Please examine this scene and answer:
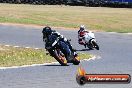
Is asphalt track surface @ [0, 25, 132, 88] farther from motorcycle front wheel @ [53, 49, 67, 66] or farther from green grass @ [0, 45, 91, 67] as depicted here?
green grass @ [0, 45, 91, 67]

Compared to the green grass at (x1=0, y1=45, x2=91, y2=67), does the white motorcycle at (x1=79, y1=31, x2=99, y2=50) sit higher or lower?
lower

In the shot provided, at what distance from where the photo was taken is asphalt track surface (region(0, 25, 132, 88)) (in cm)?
1305

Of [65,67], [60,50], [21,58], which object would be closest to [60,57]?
[60,50]

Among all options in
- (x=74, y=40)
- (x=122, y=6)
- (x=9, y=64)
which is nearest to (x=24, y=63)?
(x=9, y=64)

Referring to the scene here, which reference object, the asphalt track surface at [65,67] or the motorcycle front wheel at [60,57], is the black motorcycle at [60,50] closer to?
the motorcycle front wheel at [60,57]

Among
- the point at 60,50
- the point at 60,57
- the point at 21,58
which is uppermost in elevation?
the point at 60,50

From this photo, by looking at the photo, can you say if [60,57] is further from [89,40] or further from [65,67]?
[89,40]

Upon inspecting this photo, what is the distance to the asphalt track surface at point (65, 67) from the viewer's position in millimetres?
13052

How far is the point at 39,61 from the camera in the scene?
61.7ft

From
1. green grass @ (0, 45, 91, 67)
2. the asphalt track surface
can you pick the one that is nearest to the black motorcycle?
the asphalt track surface

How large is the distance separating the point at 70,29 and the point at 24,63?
20.0m

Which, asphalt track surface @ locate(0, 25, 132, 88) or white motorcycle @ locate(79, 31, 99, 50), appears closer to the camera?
asphalt track surface @ locate(0, 25, 132, 88)

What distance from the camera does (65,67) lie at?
675 inches

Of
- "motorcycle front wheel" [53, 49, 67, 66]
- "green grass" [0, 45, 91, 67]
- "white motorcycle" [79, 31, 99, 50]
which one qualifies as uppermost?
"motorcycle front wheel" [53, 49, 67, 66]
